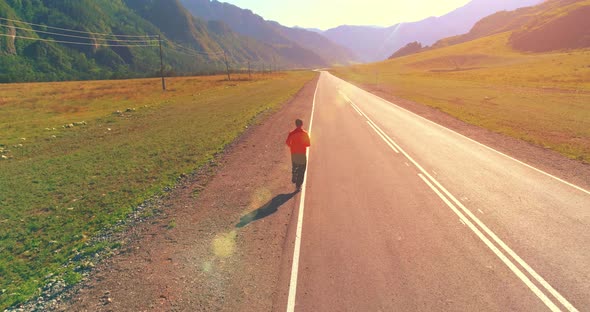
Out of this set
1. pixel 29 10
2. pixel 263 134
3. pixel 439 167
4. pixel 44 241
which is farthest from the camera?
pixel 29 10

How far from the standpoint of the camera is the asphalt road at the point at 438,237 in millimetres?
4910

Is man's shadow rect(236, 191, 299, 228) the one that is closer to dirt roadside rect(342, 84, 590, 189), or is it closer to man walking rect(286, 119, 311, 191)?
man walking rect(286, 119, 311, 191)

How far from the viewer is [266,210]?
8.02 meters

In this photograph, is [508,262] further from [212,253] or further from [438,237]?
[212,253]

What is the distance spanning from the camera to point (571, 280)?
5250mm

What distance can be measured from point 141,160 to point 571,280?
14475mm

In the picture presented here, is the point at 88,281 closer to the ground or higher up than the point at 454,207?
closer to the ground

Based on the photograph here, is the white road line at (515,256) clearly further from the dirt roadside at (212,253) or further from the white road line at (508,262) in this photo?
the dirt roadside at (212,253)

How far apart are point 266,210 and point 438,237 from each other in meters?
4.31

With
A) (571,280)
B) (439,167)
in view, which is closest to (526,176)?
(439,167)

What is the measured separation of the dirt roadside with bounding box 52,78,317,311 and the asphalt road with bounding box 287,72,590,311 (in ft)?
2.14

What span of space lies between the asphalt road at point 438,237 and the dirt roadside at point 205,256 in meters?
0.65

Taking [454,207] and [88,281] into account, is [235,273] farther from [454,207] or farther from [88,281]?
[454,207]

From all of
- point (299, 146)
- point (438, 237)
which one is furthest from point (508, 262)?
point (299, 146)
